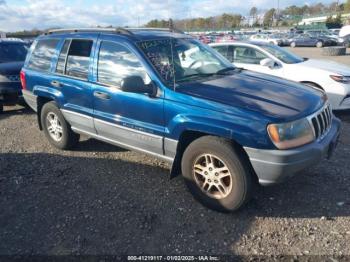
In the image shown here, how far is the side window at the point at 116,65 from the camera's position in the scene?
4180 mm

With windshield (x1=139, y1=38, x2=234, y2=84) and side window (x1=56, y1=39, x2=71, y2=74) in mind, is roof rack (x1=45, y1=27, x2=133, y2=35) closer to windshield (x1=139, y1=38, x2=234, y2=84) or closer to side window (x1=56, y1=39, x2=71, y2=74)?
side window (x1=56, y1=39, x2=71, y2=74)

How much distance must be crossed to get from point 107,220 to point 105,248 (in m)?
0.48

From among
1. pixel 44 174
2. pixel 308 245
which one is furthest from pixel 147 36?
pixel 308 245

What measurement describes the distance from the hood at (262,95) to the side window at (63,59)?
2134 millimetres

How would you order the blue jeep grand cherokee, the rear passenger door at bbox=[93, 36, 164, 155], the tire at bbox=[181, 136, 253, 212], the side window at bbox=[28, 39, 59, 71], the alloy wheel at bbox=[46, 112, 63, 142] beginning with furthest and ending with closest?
the alloy wheel at bbox=[46, 112, 63, 142]
the side window at bbox=[28, 39, 59, 71]
the rear passenger door at bbox=[93, 36, 164, 155]
the tire at bbox=[181, 136, 253, 212]
the blue jeep grand cherokee

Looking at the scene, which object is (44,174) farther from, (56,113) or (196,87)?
(196,87)

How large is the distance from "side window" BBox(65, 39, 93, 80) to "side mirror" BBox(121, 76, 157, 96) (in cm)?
114

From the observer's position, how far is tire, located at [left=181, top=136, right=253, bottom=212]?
3.53 meters

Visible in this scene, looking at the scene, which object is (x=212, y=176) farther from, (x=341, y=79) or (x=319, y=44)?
(x=319, y=44)

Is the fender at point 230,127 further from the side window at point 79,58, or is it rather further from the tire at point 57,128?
the tire at point 57,128

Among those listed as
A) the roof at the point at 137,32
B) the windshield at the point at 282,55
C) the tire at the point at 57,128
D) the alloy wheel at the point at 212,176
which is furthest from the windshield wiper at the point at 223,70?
the windshield at the point at 282,55

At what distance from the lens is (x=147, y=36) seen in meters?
4.48

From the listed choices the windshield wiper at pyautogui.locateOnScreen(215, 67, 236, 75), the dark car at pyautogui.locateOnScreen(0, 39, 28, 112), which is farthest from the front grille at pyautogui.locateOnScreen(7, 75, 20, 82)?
the windshield wiper at pyautogui.locateOnScreen(215, 67, 236, 75)

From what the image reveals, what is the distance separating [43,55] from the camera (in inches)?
221
